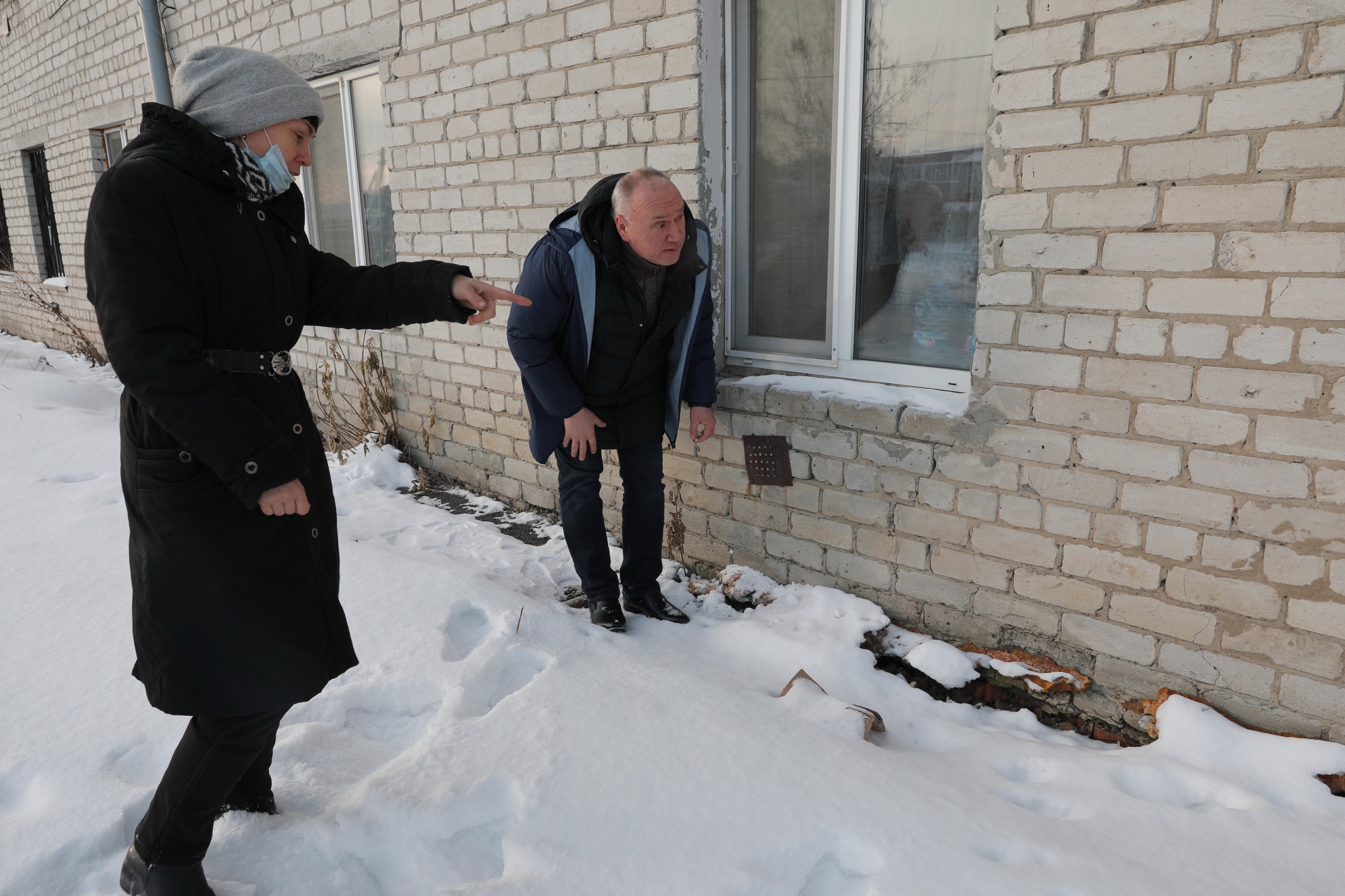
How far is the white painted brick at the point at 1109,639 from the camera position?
2.44 metres

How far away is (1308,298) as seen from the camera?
2.03 meters

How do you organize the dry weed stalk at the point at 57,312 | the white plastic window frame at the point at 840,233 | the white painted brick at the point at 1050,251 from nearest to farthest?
the white painted brick at the point at 1050,251 < the white plastic window frame at the point at 840,233 < the dry weed stalk at the point at 57,312

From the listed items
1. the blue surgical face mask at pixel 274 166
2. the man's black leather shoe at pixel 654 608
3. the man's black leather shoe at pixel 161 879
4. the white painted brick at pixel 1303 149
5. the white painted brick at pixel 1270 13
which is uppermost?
the white painted brick at pixel 1270 13

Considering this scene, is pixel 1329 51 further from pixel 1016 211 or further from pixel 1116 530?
pixel 1116 530

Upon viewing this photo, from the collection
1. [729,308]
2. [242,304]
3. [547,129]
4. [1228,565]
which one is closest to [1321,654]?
[1228,565]

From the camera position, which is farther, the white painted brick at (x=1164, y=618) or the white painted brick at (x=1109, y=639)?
the white painted brick at (x=1109, y=639)

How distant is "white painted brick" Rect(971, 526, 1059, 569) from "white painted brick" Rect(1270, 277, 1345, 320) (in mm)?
873

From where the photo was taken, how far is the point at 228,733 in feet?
5.28

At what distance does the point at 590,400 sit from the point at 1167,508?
5.93 feet

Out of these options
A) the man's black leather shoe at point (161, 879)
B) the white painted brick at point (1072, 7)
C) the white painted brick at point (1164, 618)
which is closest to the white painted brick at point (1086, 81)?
the white painted brick at point (1072, 7)

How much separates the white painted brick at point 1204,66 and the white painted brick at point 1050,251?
43cm

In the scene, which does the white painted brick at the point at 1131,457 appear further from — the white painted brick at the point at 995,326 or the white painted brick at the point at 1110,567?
the white painted brick at the point at 995,326

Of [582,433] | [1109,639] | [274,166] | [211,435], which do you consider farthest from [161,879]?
[1109,639]

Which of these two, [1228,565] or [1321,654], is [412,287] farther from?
[1321,654]
